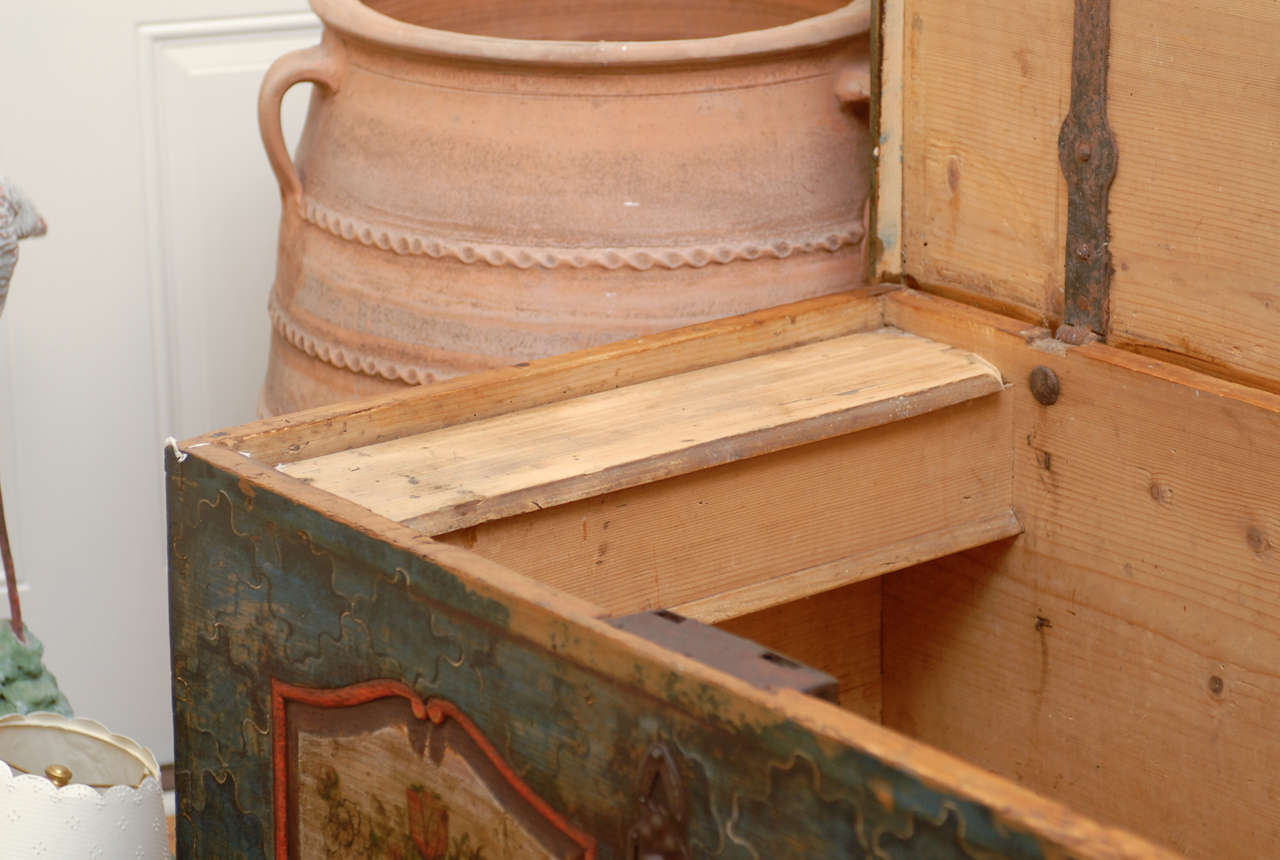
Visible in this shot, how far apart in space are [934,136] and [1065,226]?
0.14 m

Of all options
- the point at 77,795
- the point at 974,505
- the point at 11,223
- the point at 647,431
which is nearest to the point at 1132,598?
the point at 974,505

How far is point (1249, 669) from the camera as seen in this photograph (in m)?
1.16

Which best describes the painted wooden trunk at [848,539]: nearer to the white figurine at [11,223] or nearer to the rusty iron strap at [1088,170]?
the rusty iron strap at [1088,170]

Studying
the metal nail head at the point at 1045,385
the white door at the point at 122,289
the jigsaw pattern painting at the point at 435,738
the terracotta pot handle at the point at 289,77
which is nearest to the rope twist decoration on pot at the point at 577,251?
the terracotta pot handle at the point at 289,77

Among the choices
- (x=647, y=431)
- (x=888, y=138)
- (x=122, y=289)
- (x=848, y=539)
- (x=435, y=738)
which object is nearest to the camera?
(x=435, y=738)

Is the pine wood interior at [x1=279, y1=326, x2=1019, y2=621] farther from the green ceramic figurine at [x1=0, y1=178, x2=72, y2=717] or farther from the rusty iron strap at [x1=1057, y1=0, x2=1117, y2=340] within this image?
the green ceramic figurine at [x1=0, y1=178, x2=72, y2=717]

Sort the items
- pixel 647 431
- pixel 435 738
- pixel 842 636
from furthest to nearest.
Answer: pixel 842 636, pixel 647 431, pixel 435 738

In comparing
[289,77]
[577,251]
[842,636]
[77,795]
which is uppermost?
[289,77]

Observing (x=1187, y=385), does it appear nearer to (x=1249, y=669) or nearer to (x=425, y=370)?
(x=1249, y=669)

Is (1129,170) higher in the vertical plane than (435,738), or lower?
higher

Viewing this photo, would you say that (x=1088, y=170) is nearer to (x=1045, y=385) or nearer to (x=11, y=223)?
(x=1045, y=385)

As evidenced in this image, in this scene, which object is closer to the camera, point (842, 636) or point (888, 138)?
point (888, 138)

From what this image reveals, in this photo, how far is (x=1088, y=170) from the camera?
117cm

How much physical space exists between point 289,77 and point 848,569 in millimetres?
593
